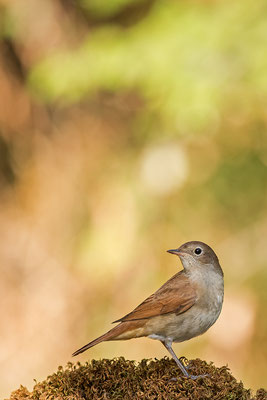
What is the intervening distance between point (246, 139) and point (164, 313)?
565 cm

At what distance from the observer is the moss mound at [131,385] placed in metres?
3.59

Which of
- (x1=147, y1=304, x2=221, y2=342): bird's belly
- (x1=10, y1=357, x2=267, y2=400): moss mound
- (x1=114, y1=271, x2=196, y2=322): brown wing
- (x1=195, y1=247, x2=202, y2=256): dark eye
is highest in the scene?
(x1=195, y1=247, x2=202, y2=256): dark eye

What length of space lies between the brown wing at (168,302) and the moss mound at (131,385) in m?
0.33

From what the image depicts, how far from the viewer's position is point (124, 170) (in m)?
10.2

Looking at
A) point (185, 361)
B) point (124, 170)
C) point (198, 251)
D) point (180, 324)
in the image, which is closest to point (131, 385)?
point (185, 361)

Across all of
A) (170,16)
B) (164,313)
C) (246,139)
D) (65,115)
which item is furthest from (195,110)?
(65,115)

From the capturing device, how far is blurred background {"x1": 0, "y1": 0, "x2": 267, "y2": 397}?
7.82m

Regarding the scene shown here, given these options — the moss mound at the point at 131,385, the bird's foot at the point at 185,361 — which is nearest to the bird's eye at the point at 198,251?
the bird's foot at the point at 185,361

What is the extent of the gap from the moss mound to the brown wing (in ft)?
1.09

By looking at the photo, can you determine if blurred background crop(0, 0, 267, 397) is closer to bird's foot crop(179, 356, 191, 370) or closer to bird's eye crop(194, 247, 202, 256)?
bird's eye crop(194, 247, 202, 256)

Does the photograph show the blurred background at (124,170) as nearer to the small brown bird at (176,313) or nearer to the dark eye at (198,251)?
the dark eye at (198,251)

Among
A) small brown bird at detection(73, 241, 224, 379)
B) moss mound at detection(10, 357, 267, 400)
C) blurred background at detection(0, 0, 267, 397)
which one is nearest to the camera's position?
moss mound at detection(10, 357, 267, 400)

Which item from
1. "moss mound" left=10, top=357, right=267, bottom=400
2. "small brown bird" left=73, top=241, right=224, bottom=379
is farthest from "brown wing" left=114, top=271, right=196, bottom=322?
"moss mound" left=10, top=357, right=267, bottom=400

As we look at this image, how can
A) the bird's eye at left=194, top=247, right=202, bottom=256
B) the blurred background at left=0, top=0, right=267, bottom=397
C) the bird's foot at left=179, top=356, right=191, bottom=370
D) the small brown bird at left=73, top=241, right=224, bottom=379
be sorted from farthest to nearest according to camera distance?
1. the blurred background at left=0, top=0, right=267, bottom=397
2. the bird's eye at left=194, top=247, right=202, bottom=256
3. the small brown bird at left=73, top=241, right=224, bottom=379
4. the bird's foot at left=179, top=356, right=191, bottom=370
